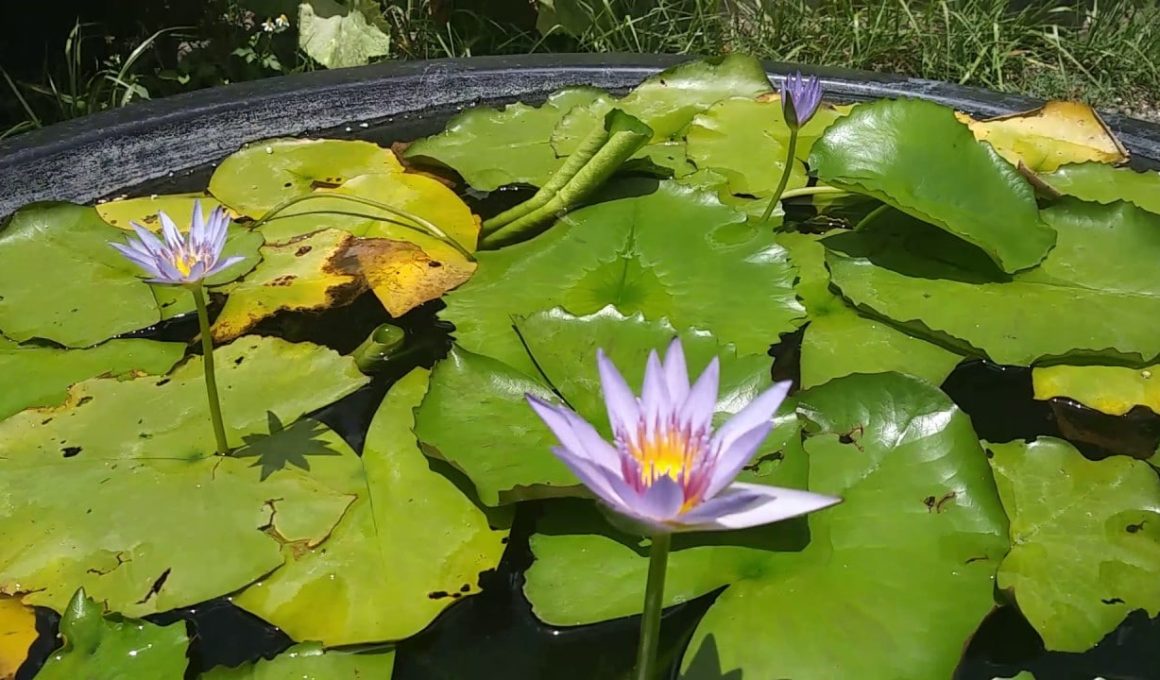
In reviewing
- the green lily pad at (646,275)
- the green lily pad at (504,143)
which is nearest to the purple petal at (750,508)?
the green lily pad at (646,275)

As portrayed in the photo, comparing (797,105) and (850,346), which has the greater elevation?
(797,105)

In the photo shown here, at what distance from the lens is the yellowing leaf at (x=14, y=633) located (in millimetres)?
697

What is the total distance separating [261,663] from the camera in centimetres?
67

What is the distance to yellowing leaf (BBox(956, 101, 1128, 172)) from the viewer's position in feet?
4.27

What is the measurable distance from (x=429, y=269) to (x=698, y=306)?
1.15ft

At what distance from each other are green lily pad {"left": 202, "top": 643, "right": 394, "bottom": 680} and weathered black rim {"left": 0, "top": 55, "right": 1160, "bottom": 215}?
0.83 metres

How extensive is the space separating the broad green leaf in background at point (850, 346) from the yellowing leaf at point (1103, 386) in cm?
10

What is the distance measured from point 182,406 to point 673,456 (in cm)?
63

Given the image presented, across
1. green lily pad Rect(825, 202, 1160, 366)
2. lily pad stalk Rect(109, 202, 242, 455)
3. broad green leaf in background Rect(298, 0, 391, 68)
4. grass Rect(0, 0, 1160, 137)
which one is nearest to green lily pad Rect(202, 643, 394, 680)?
lily pad stalk Rect(109, 202, 242, 455)

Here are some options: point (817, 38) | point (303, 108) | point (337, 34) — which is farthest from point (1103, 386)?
point (337, 34)

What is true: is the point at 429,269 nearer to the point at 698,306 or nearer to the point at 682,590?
the point at 698,306

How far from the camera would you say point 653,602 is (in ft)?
1.69

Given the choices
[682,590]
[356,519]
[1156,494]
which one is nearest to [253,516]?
[356,519]

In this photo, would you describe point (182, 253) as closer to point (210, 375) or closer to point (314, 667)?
point (210, 375)
